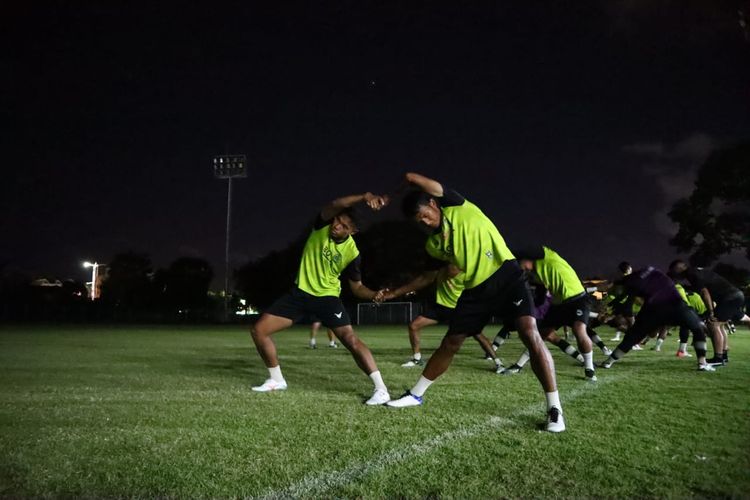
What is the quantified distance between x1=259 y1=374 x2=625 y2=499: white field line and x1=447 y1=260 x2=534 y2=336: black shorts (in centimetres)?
91

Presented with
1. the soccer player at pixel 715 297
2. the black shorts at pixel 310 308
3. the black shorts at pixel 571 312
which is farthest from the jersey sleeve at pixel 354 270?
the soccer player at pixel 715 297

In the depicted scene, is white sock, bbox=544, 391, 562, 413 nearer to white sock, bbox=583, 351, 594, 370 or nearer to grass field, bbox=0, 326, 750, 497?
grass field, bbox=0, 326, 750, 497

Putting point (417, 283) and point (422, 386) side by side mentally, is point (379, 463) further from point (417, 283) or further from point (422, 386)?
point (417, 283)

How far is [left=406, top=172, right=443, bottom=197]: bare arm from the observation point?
5.01 metres

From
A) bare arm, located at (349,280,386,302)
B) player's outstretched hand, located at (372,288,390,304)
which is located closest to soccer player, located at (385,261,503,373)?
bare arm, located at (349,280,386,302)

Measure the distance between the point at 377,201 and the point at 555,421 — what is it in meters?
2.55

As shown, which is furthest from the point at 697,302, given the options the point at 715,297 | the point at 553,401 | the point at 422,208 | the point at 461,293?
the point at 422,208

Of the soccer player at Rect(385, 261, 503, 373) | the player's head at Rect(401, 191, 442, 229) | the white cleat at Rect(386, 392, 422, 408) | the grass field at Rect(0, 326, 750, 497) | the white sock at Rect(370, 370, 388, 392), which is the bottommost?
the grass field at Rect(0, 326, 750, 497)

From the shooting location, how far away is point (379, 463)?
11.8ft

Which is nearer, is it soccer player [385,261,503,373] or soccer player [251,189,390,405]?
soccer player [251,189,390,405]

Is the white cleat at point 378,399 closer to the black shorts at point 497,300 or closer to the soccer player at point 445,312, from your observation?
the black shorts at point 497,300

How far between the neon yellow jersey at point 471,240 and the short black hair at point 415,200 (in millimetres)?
156

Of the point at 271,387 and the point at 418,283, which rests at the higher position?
the point at 418,283

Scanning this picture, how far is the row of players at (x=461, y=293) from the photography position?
5.13 m
